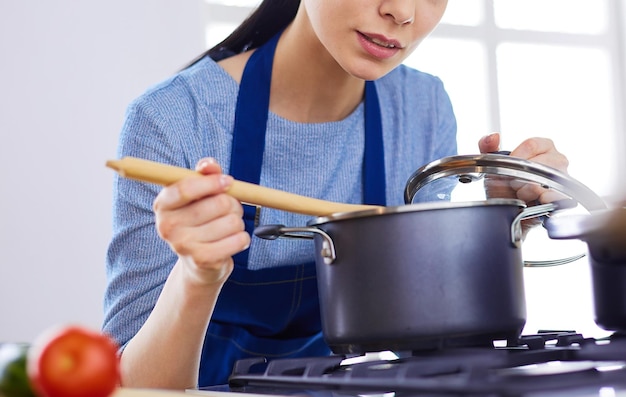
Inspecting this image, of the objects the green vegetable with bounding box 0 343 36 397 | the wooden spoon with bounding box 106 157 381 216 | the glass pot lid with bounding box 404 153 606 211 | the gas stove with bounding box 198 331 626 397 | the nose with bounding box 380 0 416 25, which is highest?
the nose with bounding box 380 0 416 25

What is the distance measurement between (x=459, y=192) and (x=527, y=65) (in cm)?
324

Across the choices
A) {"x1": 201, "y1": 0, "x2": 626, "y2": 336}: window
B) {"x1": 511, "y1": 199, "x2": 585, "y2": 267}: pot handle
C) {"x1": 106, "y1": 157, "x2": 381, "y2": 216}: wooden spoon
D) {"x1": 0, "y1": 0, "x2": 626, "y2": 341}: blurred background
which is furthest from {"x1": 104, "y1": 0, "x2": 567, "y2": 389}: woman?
{"x1": 201, "y1": 0, "x2": 626, "y2": 336}: window

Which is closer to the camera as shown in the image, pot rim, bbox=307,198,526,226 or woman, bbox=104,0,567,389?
pot rim, bbox=307,198,526,226

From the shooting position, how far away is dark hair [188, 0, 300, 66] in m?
1.46

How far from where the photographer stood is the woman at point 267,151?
1.07 meters

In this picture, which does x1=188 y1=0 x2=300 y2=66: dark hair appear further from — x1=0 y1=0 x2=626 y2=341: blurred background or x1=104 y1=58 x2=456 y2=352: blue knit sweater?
x1=0 y1=0 x2=626 y2=341: blurred background

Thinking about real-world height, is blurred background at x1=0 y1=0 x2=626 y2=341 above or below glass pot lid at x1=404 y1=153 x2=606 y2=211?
above

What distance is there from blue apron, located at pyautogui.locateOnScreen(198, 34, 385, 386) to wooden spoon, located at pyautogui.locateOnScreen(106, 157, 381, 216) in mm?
376

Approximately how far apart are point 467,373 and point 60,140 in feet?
8.06

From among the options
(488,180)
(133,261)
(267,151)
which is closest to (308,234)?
(488,180)

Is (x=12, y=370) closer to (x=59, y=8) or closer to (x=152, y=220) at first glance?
(x=152, y=220)

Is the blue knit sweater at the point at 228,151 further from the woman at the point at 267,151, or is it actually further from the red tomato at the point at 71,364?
the red tomato at the point at 71,364

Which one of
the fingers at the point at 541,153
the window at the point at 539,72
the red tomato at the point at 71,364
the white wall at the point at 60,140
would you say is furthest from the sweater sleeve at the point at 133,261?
the window at the point at 539,72

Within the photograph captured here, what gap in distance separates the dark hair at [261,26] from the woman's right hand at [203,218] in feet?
2.15
